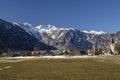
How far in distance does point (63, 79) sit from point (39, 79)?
3.19 m

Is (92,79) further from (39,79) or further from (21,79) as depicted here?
(21,79)

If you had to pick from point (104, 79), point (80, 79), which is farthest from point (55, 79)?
point (104, 79)

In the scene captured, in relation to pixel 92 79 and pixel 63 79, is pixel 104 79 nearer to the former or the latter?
pixel 92 79

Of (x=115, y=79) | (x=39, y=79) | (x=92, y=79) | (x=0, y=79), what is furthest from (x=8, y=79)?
(x=115, y=79)

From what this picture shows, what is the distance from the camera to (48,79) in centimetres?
3825

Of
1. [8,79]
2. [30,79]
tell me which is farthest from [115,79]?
[8,79]

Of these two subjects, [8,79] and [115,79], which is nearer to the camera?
[115,79]

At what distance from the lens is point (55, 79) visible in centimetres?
3809

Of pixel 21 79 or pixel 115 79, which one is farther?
pixel 21 79

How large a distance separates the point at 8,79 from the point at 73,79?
29.2 feet

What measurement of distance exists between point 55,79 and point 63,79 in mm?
1046

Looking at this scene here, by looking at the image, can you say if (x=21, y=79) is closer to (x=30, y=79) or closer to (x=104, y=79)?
(x=30, y=79)

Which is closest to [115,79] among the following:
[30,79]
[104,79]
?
[104,79]

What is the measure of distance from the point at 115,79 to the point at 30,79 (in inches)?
436
